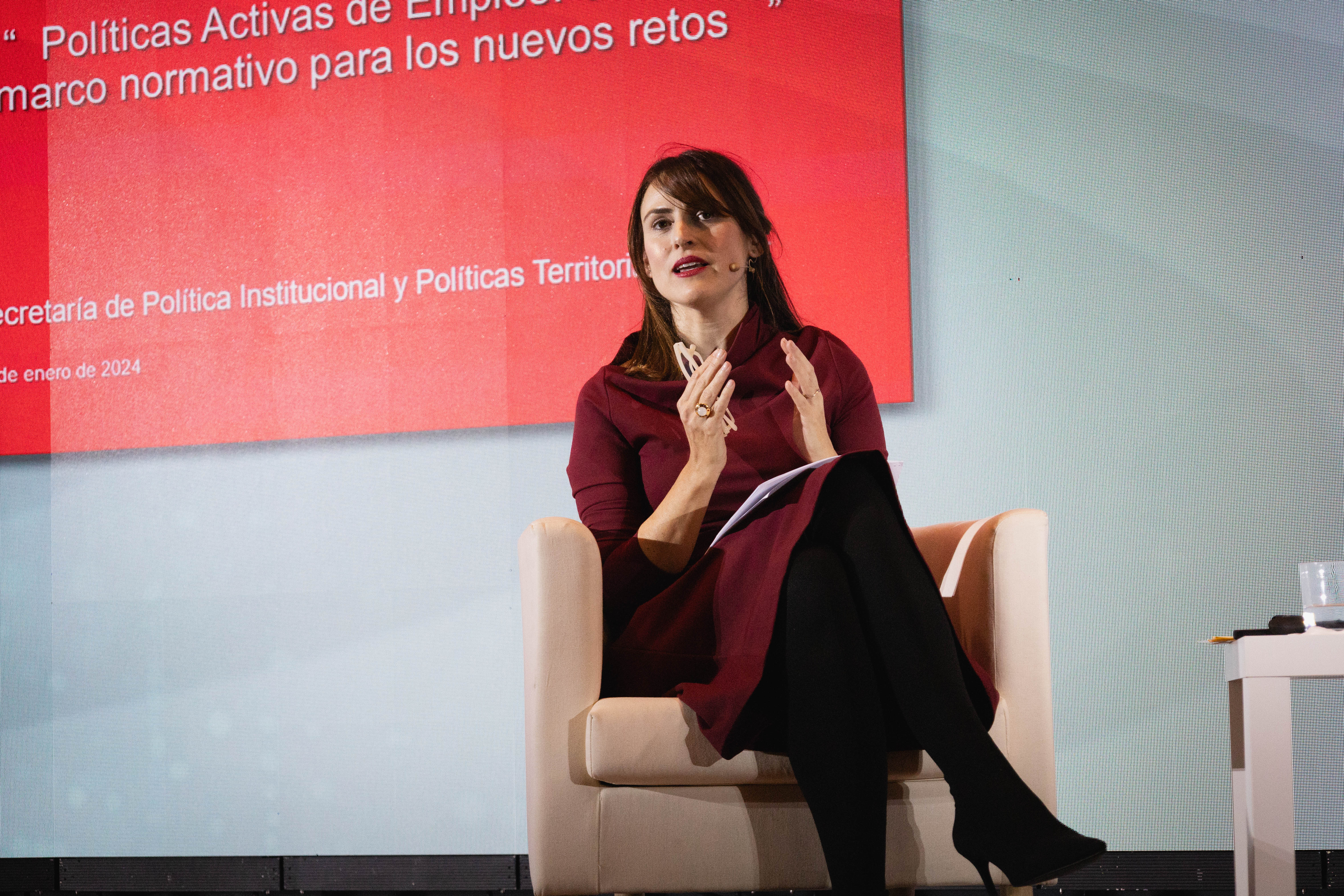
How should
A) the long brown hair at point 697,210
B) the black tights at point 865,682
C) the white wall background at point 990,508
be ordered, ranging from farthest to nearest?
1. the white wall background at point 990,508
2. the long brown hair at point 697,210
3. the black tights at point 865,682

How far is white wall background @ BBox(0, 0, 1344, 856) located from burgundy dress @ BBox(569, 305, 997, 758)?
22.9 inches

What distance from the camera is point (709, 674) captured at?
60.0 inches

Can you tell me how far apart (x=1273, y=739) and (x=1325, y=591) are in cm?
26

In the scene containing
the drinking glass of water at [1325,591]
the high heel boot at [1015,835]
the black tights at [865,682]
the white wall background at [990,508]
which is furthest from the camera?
the white wall background at [990,508]

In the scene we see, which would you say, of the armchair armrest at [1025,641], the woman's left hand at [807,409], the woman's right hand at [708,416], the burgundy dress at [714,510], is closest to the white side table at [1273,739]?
the armchair armrest at [1025,641]

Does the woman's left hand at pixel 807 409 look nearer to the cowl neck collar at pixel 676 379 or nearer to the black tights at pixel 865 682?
the cowl neck collar at pixel 676 379

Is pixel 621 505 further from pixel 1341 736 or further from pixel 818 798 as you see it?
pixel 1341 736

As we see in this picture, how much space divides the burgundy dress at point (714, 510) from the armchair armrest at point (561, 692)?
3.6 inches

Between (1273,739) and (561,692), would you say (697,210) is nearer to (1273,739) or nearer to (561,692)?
(561,692)

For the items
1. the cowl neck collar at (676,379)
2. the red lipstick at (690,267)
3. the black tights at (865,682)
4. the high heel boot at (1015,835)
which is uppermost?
the red lipstick at (690,267)

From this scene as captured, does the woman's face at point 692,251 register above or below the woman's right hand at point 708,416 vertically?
above

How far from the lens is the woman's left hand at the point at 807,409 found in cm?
186

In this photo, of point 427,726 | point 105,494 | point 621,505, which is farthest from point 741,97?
point 105,494

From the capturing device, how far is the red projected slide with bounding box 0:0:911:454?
2537 millimetres
